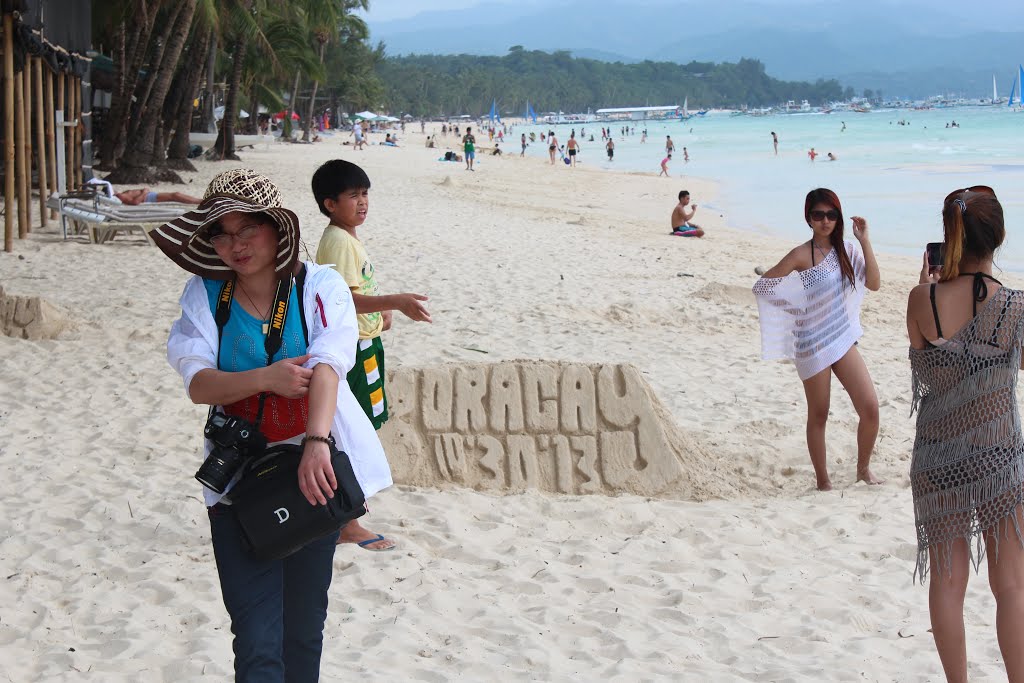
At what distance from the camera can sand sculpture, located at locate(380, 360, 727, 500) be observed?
570cm

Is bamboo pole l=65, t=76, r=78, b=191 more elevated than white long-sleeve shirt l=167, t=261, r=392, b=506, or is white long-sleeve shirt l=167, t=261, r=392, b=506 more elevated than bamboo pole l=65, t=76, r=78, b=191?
bamboo pole l=65, t=76, r=78, b=191

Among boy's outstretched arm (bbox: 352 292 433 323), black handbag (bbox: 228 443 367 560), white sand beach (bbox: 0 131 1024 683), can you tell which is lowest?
white sand beach (bbox: 0 131 1024 683)

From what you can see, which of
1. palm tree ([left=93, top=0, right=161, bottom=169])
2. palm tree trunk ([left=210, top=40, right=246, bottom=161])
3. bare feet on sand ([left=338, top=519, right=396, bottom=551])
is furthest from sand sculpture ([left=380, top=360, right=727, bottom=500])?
A: palm tree trunk ([left=210, top=40, right=246, bottom=161])

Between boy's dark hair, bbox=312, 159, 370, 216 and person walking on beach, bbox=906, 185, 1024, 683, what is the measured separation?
2.12 metres

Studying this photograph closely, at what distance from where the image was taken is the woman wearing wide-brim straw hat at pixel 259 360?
2406 mm

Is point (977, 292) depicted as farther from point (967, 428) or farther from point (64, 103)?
point (64, 103)

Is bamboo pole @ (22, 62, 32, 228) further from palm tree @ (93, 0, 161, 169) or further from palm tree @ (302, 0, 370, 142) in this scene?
palm tree @ (302, 0, 370, 142)

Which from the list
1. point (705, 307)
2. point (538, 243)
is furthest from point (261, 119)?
point (705, 307)

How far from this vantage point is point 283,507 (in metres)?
2.39

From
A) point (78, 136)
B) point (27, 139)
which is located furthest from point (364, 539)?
point (78, 136)

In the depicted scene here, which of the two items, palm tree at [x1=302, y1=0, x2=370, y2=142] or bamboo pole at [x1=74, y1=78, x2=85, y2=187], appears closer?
bamboo pole at [x1=74, y1=78, x2=85, y2=187]

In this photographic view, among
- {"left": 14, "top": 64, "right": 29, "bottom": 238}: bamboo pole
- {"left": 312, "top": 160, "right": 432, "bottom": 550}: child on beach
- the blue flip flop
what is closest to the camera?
{"left": 312, "top": 160, "right": 432, "bottom": 550}: child on beach

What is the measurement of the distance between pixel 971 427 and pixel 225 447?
212cm

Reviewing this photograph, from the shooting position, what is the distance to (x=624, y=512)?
203 inches
